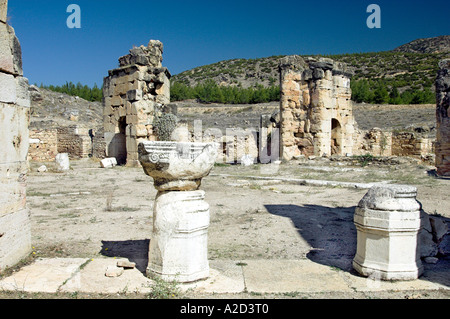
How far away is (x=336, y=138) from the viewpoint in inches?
711

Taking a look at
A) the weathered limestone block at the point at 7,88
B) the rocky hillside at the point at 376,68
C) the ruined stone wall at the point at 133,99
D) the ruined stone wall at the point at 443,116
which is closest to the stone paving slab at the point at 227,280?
the weathered limestone block at the point at 7,88

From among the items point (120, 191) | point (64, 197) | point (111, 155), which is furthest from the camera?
point (111, 155)

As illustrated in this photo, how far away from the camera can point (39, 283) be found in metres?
3.33

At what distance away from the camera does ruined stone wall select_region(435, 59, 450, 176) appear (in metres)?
10.6

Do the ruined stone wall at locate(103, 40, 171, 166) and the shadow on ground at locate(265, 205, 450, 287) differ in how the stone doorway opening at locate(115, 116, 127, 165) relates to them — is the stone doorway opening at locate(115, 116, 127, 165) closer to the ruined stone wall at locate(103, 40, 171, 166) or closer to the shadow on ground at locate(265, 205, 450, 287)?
the ruined stone wall at locate(103, 40, 171, 166)

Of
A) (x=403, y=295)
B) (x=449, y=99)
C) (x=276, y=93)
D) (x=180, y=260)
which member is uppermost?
(x=276, y=93)

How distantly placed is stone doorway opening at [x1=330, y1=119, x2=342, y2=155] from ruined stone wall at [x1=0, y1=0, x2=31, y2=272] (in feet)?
52.1

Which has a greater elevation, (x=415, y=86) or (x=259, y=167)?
(x=415, y=86)

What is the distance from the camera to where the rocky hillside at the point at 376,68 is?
51062 mm

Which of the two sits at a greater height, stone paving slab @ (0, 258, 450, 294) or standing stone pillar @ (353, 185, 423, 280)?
standing stone pillar @ (353, 185, 423, 280)

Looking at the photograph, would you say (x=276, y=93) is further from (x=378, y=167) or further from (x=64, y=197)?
(x=64, y=197)

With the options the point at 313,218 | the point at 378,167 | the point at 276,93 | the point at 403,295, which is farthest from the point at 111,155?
the point at 276,93

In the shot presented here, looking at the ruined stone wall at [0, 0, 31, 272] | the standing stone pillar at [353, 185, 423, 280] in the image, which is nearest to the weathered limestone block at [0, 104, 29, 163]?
the ruined stone wall at [0, 0, 31, 272]

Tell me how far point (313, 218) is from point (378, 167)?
352 inches
